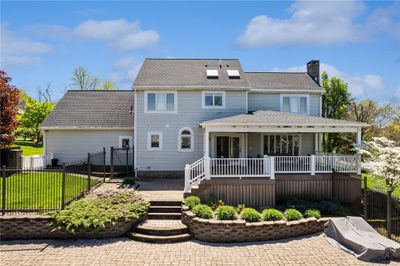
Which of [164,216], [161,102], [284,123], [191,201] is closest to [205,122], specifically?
[284,123]

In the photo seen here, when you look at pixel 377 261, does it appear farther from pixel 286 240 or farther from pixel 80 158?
pixel 80 158

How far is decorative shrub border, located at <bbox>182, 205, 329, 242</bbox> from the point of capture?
1089 cm

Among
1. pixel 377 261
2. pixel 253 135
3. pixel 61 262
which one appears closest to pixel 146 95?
pixel 253 135

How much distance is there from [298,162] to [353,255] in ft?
21.1

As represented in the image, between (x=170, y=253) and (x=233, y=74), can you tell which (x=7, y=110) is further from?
(x=170, y=253)

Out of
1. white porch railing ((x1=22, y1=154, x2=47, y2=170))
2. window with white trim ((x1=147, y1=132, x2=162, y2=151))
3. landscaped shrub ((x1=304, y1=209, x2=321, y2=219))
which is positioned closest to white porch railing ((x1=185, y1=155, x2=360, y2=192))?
landscaped shrub ((x1=304, y1=209, x2=321, y2=219))

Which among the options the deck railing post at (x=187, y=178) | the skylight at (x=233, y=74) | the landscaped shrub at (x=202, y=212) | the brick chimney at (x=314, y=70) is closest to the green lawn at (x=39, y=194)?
the deck railing post at (x=187, y=178)

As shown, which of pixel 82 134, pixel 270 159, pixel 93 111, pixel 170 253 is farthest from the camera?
pixel 93 111

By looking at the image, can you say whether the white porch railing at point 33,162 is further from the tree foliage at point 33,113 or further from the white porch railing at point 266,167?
the tree foliage at point 33,113

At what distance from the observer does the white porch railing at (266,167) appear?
47.0 feet

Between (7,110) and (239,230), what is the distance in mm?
18217

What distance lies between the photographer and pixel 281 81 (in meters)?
22.0

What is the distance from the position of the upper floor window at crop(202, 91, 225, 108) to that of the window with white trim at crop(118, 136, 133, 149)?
21.7ft

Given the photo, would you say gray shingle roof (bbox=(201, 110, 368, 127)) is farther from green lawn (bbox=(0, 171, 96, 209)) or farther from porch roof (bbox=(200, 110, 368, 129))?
green lawn (bbox=(0, 171, 96, 209))
